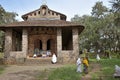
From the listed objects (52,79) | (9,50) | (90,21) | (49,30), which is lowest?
(52,79)

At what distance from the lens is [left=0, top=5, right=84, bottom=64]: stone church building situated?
86.1 ft

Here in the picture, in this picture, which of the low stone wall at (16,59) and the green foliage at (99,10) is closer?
the low stone wall at (16,59)

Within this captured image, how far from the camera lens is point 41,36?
29.9 m

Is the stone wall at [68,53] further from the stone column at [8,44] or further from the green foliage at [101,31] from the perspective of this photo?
the green foliage at [101,31]

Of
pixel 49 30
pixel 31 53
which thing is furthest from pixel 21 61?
pixel 49 30

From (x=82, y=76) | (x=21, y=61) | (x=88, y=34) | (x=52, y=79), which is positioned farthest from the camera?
(x=88, y=34)

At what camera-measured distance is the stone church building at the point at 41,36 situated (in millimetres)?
26250

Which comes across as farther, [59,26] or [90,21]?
[90,21]

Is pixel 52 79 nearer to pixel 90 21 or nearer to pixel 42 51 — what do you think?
pixel 42 51

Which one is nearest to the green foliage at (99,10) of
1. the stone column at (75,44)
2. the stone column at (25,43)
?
the stone column at (75,44)

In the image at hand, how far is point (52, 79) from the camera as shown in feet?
47.1

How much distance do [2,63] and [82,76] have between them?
1268cm

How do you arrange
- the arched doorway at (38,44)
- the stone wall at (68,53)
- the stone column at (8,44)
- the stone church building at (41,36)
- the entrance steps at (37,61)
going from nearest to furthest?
1. the entrance steps at (37,61)
2. the stone wall at (68,53)
3. the stone church building at (41,36)
4. the stone column at (8,44)
5. the arched doorway at (38,44)

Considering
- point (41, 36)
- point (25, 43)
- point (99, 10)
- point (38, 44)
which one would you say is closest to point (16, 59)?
point (25, 43)
